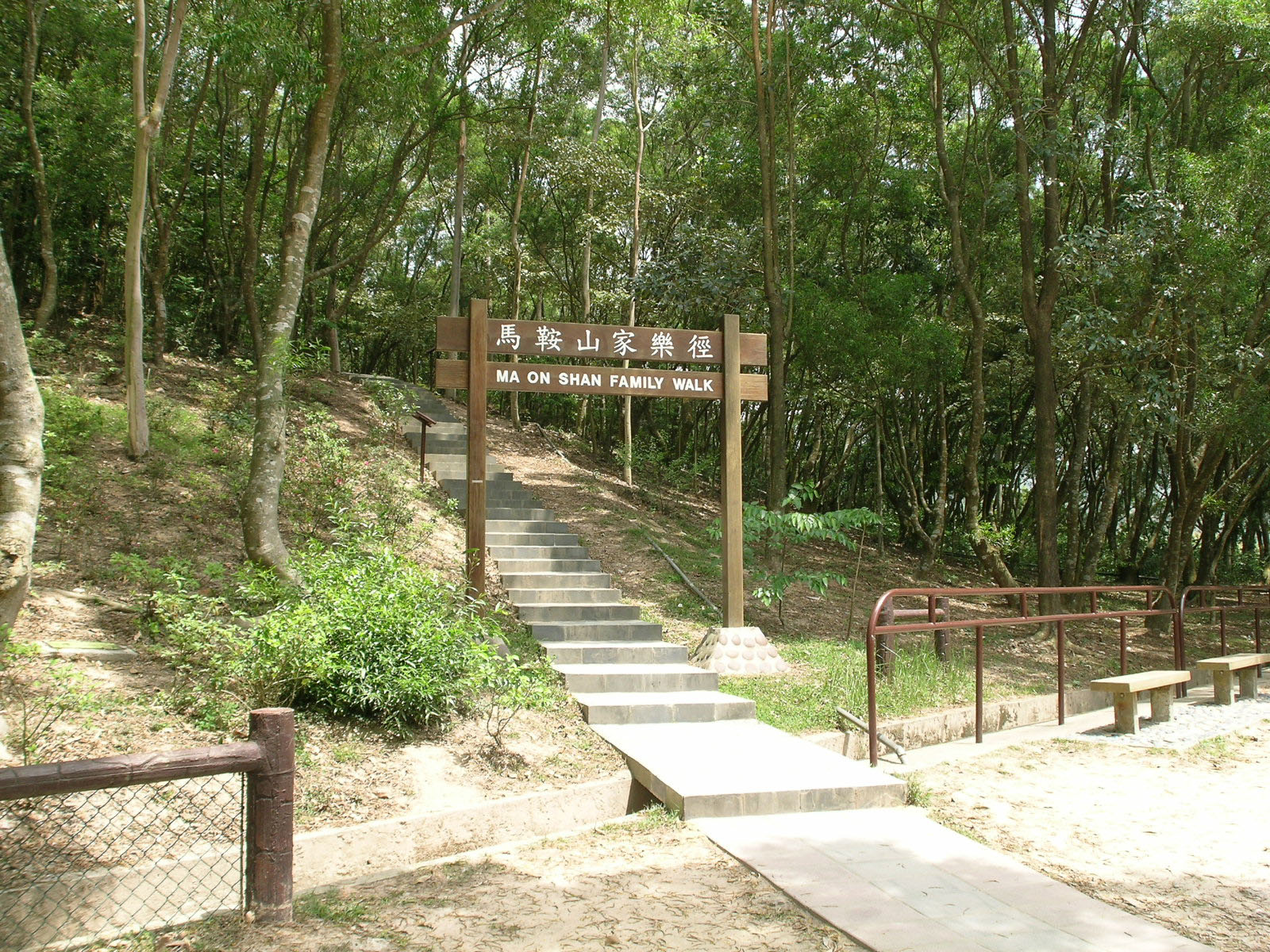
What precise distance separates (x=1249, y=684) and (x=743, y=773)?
6622mm

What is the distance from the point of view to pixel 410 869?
14.1 feet

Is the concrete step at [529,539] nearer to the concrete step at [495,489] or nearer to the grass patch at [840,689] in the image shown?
the concrete step at [495,489]

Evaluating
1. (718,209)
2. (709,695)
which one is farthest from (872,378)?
(709,695)

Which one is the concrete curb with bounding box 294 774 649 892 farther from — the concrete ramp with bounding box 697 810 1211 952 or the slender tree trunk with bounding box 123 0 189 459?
the slender tree trunk with bounding box 123 0 189 459

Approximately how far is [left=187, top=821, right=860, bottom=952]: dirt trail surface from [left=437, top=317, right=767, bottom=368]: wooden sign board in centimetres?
452

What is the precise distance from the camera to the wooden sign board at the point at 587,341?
7875 millimetres

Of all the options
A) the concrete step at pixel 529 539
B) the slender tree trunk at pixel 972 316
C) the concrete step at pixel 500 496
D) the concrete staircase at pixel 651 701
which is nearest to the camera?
the concrete staircase at pixel 651 701

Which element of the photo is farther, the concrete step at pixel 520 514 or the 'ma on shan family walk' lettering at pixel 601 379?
the concrete step at pixel 520 514

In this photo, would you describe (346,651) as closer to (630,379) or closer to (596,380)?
(596,380)

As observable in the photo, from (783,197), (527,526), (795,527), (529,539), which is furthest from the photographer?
(783,197)

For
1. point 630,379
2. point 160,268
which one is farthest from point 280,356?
point 160,268

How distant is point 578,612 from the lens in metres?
8.59

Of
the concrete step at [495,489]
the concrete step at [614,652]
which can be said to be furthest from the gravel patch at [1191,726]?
A: the concrete step at [495,489]

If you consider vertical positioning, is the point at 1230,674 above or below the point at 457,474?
below
